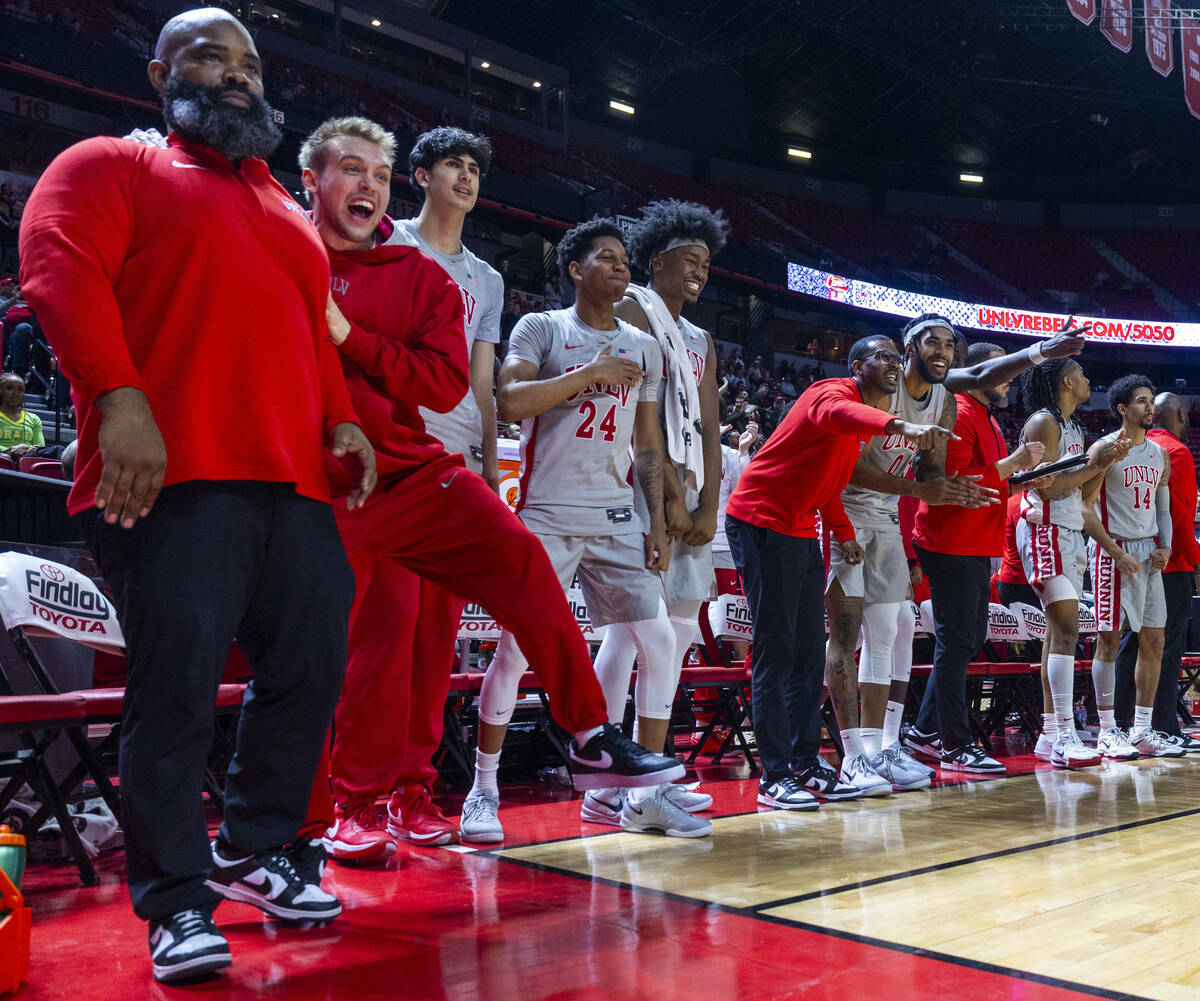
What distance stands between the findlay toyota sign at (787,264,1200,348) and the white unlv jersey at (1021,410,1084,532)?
19.5 meters

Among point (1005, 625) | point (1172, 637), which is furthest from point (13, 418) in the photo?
point (1172, 637)

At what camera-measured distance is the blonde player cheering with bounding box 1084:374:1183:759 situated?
6.09 m

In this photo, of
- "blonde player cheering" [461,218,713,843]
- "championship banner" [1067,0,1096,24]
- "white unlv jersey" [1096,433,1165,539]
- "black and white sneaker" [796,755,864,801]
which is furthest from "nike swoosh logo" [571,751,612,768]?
"championship banner" [1067,0,1096,24]

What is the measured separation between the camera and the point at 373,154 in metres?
2.83

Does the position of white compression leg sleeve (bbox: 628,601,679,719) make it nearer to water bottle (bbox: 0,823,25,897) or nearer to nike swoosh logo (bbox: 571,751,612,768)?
nike swoosh logo (bbox: 571,751,612,768)

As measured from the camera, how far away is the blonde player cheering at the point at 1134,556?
6090 mm

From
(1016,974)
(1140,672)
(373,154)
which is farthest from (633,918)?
(1140,672)

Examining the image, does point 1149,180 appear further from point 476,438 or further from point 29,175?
point 476,438

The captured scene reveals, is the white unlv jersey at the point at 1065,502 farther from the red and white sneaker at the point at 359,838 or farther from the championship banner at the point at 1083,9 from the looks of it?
the championship banner at the point at 1083,9

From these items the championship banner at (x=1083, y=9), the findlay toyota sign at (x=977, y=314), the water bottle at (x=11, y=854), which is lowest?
the water bottle at (x=11, y=854)

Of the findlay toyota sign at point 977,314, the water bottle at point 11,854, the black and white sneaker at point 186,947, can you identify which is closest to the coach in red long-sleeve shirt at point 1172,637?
the black and white sneaker at point 186,947

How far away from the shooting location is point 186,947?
1815mm

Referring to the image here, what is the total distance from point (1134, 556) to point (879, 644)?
7.80 feet

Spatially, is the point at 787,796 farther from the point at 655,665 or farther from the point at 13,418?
the point at 13,418
